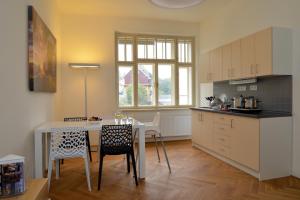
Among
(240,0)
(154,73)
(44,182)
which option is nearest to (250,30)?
(240,0)

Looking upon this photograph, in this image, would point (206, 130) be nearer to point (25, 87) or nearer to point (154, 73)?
point (154, 73)

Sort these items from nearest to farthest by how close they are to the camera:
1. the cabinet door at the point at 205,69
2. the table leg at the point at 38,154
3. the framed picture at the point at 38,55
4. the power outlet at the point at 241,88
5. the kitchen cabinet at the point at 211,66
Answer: the framed picture at the point at 38,55, the table leg at the point at 38,154, the power outlet at the point at 241,88, the kitchen cabinet at the point at 211,66, the cabinet door at the point at 205,69

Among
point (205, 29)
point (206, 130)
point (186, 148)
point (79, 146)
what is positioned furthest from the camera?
point (205, 29)

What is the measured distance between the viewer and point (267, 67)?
3.19 m

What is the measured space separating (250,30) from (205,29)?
5.59 ft

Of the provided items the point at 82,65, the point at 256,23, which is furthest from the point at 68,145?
the point at 256,23

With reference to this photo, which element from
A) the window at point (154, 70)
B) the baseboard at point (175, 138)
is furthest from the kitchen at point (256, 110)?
the window at point (154, 70)

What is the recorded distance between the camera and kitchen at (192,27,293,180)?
3092mm

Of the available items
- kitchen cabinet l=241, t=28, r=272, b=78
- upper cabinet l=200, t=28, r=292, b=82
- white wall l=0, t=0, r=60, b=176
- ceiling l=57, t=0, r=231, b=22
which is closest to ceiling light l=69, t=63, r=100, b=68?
ceiling l=57, t=0, r=231, b=22

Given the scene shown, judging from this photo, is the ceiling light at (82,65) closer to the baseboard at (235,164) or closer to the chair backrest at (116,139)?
the chair backrest at (116,139)

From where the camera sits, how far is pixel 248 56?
359 cm

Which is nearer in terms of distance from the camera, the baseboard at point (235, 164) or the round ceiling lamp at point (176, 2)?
the baseboard at point (235, 164)

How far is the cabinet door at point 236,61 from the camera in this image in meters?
3.82

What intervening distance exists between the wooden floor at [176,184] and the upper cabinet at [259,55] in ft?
5.13
